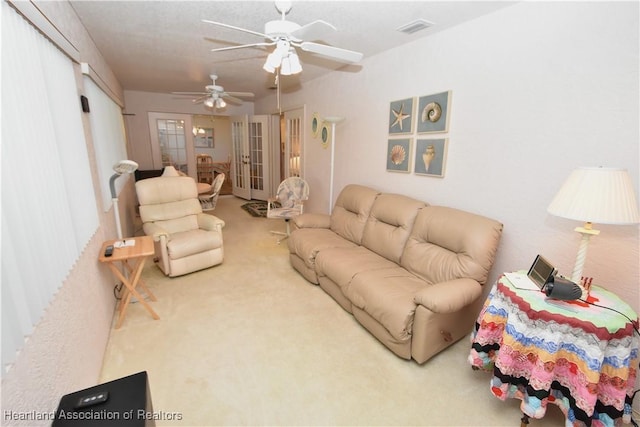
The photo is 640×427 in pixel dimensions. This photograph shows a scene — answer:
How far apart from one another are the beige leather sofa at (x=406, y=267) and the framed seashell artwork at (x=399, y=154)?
0.33 m

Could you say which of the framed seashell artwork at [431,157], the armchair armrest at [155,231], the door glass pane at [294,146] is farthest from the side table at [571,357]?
the door glass pane at [294,146]

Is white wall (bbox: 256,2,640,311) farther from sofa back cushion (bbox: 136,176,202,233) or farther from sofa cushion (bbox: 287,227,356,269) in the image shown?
sofa back cushion (bbox: 136,176,202,233)

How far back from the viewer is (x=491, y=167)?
2.25 m

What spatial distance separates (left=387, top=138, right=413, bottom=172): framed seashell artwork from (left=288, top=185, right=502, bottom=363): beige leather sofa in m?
0.33

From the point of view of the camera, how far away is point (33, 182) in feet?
3.84

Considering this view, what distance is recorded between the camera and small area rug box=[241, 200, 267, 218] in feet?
19.3

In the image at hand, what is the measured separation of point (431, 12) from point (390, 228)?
5.81 feet

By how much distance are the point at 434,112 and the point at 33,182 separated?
9.09ft

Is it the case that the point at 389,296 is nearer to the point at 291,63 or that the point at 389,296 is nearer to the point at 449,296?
the point at 449,296

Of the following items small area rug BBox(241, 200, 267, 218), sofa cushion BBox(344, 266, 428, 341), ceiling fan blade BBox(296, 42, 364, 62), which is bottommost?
small area rug BBox(241, 200, 267, 218)

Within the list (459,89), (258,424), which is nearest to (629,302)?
(459,89)

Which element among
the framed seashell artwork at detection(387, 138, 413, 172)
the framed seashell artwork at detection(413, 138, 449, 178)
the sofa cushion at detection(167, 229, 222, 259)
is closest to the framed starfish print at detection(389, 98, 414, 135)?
the framed seashell artwork at detection(387, 138, 413, 172)

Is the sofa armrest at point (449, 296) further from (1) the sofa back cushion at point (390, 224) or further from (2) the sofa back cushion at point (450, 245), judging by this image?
(1) the sofa back cushion at point (390, 224)

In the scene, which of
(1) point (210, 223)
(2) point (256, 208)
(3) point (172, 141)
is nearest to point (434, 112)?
(1) point (210, 223)
